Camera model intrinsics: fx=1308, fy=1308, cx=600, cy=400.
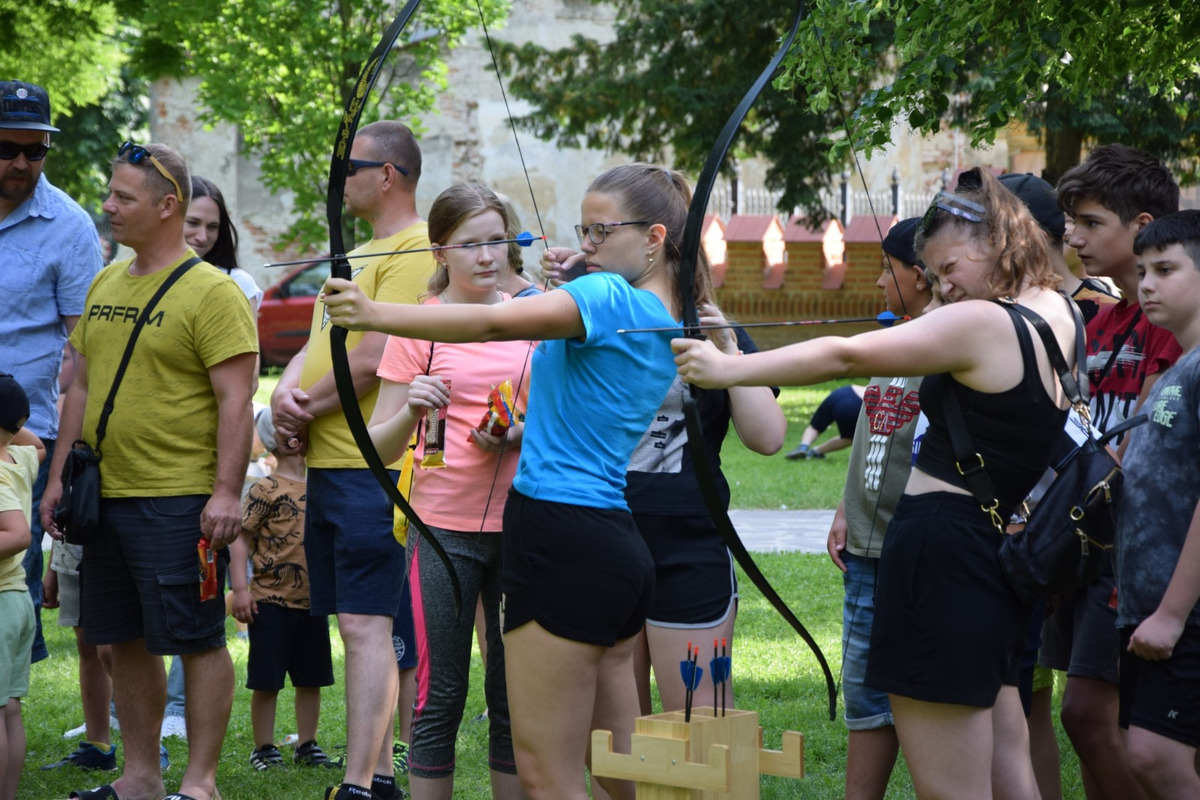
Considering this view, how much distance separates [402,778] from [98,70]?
1488 centimetres

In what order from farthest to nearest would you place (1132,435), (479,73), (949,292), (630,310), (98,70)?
(479,73), (98,70), (1132,435), (949,292), (630,310)

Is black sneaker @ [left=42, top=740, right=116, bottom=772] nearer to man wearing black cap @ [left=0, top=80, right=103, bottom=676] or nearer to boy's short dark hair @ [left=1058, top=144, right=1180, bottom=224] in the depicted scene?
man wearing black cap @ [left=0, top=80, right=103, bottom=676]

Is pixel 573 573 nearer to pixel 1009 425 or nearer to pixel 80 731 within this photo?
pixel 1009 425

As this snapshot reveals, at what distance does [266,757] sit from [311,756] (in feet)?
0.51

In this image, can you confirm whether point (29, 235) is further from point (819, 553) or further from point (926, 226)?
point (819, 553)

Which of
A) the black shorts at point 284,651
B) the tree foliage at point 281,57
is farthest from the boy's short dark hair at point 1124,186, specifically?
the tree foliage at point 281,57

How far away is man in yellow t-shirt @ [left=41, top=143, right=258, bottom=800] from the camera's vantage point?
379 cm

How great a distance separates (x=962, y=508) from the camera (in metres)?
2.53

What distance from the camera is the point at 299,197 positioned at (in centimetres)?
1354

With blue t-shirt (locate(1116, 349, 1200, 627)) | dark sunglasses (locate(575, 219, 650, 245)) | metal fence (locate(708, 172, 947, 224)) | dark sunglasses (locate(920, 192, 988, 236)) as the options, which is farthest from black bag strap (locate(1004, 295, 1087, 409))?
metal fence (locate(708, 172, 947, 224))

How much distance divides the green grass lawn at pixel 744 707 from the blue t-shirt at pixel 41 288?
1.24 meters

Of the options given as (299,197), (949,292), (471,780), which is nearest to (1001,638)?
(949,292)

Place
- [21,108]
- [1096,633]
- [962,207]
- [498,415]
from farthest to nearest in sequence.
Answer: [21,108]
[1096,633]
[498,415]
[962,207]

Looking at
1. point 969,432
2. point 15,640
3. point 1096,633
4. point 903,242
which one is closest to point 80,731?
point 15,640
